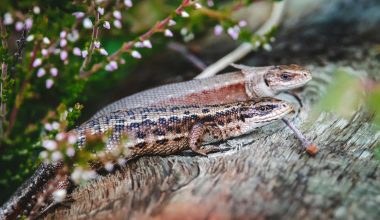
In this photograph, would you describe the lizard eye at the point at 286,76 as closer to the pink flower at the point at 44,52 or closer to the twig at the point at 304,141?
the twig at the point at 304,141

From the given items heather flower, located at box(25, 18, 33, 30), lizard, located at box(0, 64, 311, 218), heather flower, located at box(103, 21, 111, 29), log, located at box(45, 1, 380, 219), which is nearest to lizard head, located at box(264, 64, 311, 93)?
lizard, located at box(0, 64, 311, 218)

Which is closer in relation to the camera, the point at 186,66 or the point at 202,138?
the point at 202,138

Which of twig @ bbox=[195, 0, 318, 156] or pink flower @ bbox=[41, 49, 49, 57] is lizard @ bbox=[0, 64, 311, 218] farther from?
pink flower @ bbox=[41, 49, 49, 57]

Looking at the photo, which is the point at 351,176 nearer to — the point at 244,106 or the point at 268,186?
the point at 268,186

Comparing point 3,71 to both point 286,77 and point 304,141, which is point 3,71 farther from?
point 286,77

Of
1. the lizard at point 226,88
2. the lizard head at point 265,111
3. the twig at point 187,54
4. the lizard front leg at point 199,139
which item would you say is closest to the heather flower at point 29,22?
the lizard at point 226,88

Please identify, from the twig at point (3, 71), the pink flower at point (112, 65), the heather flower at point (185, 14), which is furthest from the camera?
the pink flower at point (112, 65)

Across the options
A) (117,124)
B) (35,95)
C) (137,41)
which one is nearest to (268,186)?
(117,124)
